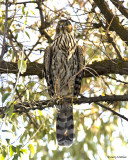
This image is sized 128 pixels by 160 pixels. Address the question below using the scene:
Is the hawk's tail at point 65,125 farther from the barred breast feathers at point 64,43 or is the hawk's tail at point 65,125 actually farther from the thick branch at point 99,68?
the barred breast feathers at point 64,43

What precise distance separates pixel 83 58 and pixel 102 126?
1.09 metres

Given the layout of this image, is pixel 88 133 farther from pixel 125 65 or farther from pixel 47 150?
pixel 125 65

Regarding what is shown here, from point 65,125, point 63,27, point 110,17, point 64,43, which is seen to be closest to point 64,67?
point 64,43

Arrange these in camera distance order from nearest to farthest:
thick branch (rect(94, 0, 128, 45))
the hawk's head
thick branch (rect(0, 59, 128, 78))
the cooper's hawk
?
thick branch (rect(94, 0, 128, 45))
thick branch (rect(0, 59, 128, 78))
the cooper's hawk
the hawk's head

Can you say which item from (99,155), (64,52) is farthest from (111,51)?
(99,155)

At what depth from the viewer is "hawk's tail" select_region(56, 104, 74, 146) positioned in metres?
4.59

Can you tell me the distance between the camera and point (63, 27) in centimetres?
485

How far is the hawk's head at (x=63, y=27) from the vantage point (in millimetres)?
4828

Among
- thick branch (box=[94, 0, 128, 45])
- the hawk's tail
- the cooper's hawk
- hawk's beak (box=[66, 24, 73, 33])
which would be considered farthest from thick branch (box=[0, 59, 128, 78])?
hawk's beak (box=[66, 24, 73, 33])

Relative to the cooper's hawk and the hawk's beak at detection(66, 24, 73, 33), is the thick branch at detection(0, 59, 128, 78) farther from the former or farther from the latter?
the hawk's beak at detection(66, 24, 73, 33)

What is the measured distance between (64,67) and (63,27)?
72 centimetres

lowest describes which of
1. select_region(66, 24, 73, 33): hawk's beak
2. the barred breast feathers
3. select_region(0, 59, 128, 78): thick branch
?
select_region(0, 59, 128, 78): thick branch

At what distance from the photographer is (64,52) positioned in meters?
4.53

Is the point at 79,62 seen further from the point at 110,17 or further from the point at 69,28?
the point at 110,17
